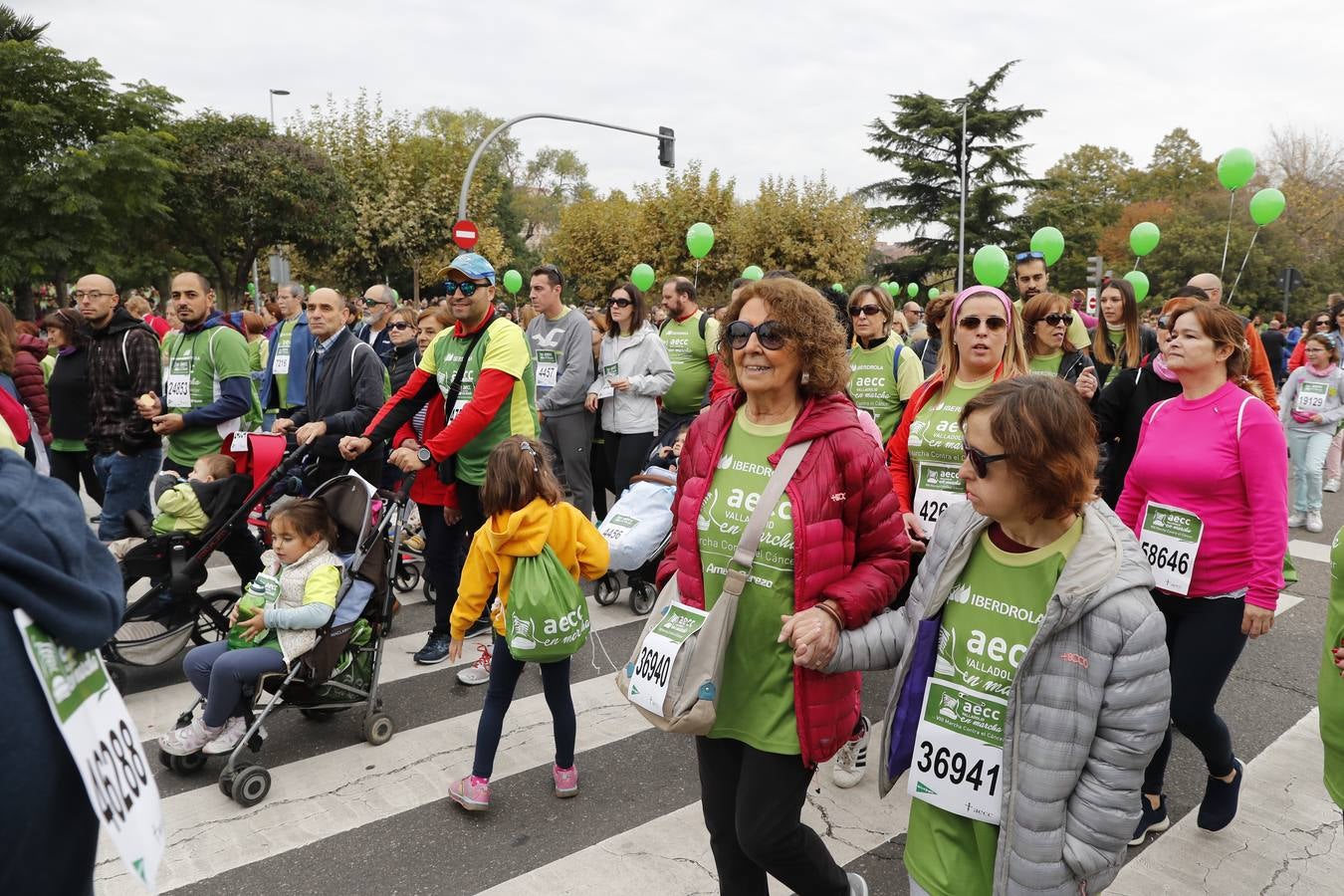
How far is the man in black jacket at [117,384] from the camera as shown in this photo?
6082 mm

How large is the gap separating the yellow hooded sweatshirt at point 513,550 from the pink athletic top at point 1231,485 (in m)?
2.26

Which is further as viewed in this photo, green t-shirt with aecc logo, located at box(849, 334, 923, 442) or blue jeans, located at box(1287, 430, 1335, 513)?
blue jeans, located at box(1287, 430, 1335, 513)

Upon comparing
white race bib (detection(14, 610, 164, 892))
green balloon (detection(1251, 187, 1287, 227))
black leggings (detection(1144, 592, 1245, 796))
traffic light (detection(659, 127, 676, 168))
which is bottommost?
black leggings (detection(1144, 592, 1245, 796))

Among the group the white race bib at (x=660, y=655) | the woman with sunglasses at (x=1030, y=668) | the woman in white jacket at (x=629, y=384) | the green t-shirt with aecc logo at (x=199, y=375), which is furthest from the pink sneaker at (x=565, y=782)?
the green t-shirt with aecc logo at (x=199, y=375)

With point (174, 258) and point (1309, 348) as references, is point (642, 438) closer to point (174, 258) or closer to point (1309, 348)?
point (1309, 348)

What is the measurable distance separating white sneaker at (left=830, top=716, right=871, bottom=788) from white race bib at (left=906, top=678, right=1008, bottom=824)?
178cm

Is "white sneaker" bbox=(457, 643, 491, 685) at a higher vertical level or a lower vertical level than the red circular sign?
lower

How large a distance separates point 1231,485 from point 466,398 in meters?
3.72

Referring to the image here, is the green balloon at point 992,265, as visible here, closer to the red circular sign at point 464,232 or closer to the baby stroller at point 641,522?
the baby stroller at point 641,522

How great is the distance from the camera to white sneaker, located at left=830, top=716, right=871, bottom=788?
395 centimetres

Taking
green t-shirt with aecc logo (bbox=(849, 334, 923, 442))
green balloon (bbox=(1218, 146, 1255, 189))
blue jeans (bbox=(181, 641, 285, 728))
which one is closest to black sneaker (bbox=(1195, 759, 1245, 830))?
green t-shirt with aecc logo (bbox=(849, 334, 923, 442))

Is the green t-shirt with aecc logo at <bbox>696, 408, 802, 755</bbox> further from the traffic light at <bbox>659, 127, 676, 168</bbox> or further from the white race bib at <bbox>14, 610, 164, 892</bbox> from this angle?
the traffic light at <bbox>659, 127, 676, 168</bbox>

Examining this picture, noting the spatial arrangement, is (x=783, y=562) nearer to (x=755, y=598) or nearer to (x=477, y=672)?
(x=755, y=598)

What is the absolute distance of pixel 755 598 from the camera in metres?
2.44
